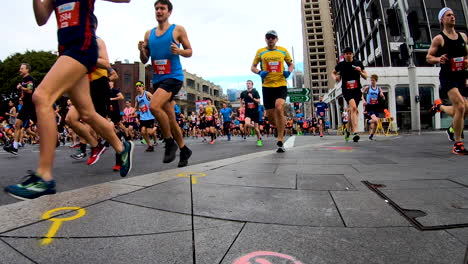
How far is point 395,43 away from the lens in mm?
13328

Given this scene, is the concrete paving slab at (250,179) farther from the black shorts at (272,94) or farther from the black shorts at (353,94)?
the black shorts at (353,94)

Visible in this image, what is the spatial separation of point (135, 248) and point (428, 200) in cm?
172

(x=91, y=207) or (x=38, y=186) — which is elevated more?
(x=38, y=186)

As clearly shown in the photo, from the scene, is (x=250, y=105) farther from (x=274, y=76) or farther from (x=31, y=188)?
(x=31, y=188)

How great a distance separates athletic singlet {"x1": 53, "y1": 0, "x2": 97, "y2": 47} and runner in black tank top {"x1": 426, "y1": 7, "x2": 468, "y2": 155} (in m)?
4.70

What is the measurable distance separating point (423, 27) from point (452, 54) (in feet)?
104

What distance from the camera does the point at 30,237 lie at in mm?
1297

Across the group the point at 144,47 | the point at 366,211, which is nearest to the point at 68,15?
the point at 144,47

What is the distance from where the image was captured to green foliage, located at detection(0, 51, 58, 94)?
34906mm

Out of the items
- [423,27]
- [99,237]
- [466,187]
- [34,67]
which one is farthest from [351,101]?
[34,67]

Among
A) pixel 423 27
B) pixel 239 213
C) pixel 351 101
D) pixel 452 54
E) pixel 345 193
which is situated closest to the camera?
pixel 239 213

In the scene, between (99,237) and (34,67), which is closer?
(99,237)

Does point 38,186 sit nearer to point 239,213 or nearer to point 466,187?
point 239,213

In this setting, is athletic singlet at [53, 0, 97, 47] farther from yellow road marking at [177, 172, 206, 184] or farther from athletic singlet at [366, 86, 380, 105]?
athletic singlet at [366, 86, 380, 105]
